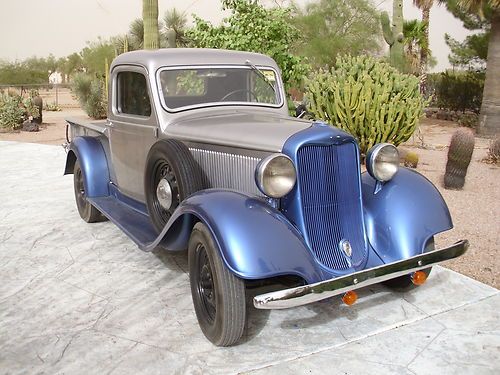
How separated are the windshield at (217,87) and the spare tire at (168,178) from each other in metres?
0.62

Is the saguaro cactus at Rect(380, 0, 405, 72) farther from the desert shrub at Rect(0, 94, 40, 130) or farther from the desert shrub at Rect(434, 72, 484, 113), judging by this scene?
the desert shrub at Rect(0, 94, 40, 130)

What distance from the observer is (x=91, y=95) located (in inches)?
694

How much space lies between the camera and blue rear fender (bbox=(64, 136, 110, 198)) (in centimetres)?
→ 506

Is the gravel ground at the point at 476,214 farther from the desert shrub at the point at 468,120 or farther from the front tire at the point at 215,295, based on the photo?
the desert shrub at the point at 468,120

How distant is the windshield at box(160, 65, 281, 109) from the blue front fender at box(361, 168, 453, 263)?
138 cm

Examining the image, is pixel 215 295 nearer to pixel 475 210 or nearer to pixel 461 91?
pixel 475 210

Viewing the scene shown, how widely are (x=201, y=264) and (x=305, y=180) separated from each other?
2.63 ft

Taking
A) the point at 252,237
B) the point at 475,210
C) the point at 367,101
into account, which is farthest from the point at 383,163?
the point at 367,101

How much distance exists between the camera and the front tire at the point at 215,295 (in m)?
2.81

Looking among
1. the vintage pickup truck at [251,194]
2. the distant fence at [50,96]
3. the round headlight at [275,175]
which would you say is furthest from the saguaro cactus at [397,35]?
the round headlight at [275,175]

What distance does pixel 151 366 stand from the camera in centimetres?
277

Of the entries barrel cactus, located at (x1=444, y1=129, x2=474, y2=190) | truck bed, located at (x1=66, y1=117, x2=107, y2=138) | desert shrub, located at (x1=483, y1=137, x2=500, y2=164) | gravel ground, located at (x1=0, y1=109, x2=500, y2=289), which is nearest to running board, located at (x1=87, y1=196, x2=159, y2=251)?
truck bed, located at (x1=66, y1=117, x2=107, y2=138)

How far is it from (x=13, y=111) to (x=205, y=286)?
43.6 ft

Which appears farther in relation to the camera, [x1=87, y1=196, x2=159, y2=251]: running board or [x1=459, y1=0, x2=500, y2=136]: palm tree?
[x1=459, y1=0, x2=500, y2=136]: palm tree
